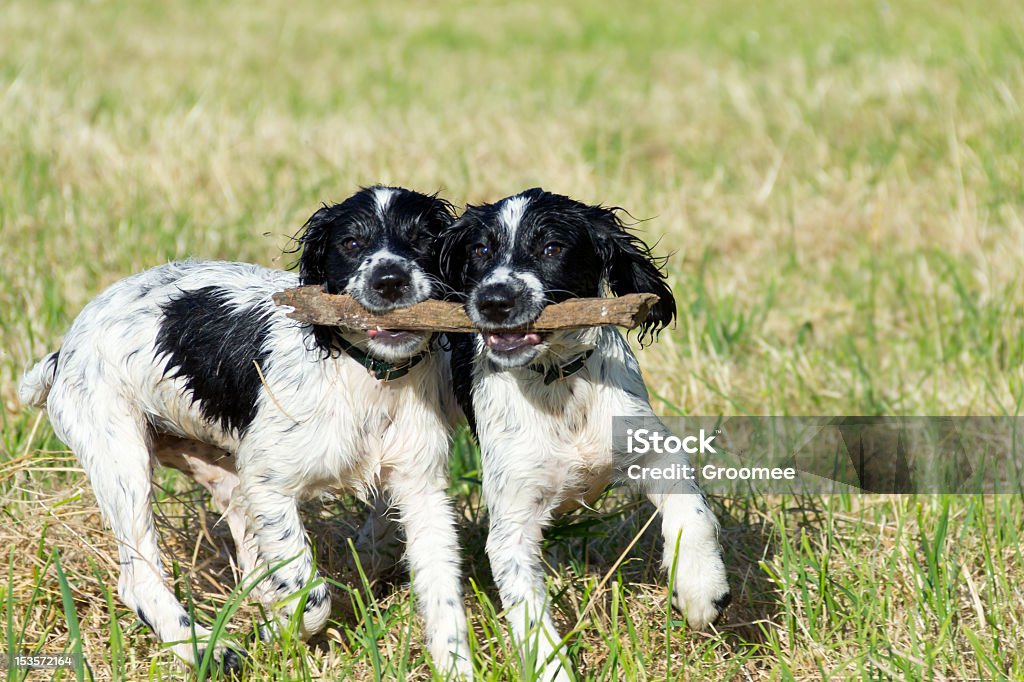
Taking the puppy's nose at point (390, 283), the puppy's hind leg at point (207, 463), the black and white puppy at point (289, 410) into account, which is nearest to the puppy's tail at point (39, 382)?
the black and white puppy at point (289, 410)

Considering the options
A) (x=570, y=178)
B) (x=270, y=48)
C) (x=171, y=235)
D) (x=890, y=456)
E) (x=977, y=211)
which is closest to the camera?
(x=890, y=456)

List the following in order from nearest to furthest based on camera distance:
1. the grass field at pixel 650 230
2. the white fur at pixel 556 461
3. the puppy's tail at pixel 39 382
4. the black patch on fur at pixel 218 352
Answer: the white fur at pixel 556 461 < the grass field at pixel 650 230 < the black patch on fur at pixel 218 352 < the puppy's tail at pixel 39 382

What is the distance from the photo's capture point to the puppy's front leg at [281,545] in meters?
3.88

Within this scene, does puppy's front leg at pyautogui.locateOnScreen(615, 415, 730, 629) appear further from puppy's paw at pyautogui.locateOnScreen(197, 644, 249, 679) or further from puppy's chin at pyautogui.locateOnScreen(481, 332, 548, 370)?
puppy's paw at pyautogui.locateOnScreen(197, 644, 249, 679)

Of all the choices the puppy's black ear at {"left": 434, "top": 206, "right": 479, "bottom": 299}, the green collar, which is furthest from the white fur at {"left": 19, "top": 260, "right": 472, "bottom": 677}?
the green collar

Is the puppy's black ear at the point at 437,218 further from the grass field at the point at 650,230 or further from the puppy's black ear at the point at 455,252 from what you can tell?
the grass field at the point at 650,230

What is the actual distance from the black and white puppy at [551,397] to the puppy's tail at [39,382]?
1.49 metres

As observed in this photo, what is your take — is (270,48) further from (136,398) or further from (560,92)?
(136,398)

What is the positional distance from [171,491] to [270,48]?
824 cm

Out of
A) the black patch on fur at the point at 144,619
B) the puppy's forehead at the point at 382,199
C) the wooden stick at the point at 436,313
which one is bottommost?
the black patch on fur at the point at 144,619

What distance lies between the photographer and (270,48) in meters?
12.3

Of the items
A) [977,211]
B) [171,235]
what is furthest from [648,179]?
[171,235]

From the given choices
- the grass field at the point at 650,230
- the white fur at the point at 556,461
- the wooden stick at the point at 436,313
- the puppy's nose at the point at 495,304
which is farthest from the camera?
the grass field at the point at 650,230

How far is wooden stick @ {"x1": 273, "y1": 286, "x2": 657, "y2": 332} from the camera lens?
3.42 meters
